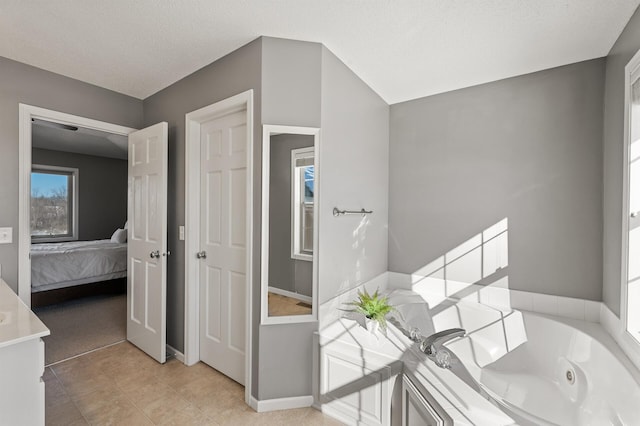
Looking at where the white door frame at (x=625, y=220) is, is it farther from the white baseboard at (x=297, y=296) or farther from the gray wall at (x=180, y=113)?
the gray wall at (x=180, y=113)

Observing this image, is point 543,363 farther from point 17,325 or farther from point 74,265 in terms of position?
point 74,265

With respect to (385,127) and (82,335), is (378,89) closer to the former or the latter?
(385,127)

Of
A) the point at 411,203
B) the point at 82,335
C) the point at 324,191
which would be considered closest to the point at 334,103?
the point at 324,191

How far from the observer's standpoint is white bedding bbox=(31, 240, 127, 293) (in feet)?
12.3

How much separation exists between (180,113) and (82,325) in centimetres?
263

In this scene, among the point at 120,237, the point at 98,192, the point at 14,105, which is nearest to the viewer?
the point at 14,105

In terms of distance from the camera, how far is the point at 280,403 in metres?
1.94

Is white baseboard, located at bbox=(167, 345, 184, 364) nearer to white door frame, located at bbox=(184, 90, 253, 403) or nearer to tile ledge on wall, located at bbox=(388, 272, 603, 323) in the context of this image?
white door frame, located at bbox=(184, 90, 253, 403)

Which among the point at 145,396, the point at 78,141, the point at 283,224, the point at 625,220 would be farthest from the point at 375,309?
the point at 78,141

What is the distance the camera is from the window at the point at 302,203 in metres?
2.01

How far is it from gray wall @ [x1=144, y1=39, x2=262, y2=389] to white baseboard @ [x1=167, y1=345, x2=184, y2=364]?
1.3 inches

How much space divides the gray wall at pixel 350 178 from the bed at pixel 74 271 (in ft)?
12.7

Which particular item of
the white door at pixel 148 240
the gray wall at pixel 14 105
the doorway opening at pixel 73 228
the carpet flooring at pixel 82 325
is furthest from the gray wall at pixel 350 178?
the carpet flooring at pixel 82 325

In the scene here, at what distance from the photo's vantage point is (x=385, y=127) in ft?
9.85
